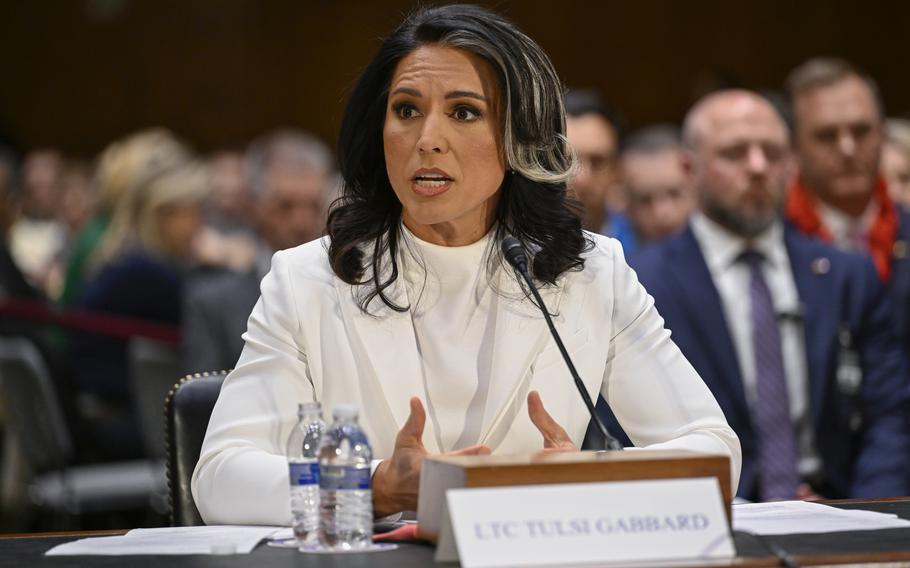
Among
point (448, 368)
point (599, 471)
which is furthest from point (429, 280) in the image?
point (599, 471)

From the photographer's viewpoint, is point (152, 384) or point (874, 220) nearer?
point (874, 220)

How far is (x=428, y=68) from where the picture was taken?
2625 mm

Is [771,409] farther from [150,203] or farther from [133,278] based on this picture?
[150,203]

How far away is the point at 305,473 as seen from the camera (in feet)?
6.72

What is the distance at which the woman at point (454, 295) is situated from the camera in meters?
2.56

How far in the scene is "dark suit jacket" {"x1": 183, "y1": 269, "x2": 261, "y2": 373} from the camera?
5.35 metres

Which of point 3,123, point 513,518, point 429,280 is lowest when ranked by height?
point 513,518

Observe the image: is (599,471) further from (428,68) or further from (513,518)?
(428,68)

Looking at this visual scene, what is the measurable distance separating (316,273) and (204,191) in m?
→ 4.25

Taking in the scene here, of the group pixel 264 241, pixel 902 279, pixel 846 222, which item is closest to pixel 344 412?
pixel 902 279

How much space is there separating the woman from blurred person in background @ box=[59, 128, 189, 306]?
421 cm

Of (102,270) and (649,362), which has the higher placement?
(102,270)

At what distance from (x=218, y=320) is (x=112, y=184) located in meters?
1.85

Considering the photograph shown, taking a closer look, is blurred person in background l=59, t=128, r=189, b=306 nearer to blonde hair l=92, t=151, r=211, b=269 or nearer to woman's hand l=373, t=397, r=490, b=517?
blonde hair l=92, t=151, r=211, b=269
